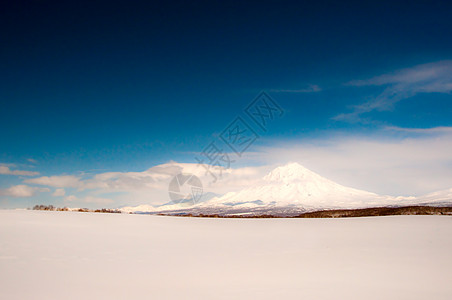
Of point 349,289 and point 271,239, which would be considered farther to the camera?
point 271,239

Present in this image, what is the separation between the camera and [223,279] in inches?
273

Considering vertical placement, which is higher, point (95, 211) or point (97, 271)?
point (95, 211)

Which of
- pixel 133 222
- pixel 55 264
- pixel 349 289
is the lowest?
pixel 349 289

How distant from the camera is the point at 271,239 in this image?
11789mm

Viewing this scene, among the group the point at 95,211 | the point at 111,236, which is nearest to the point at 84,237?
the point at 111,236

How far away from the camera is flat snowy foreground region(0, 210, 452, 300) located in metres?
6.20

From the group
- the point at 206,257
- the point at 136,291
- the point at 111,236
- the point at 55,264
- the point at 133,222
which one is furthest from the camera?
the point at 133,222

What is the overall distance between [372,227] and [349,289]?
853cm

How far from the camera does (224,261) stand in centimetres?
855

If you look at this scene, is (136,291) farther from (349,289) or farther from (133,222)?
(133,222)

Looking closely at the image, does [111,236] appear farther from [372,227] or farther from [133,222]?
[372,227]

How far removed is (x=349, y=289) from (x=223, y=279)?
2.46 m

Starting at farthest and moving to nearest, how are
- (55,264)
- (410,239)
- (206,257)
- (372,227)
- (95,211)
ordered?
(95,211)
(372,227)
(410,239)
(206,257)
(55,264)

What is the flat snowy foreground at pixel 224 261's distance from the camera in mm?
6195
